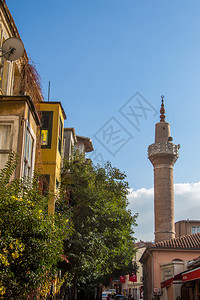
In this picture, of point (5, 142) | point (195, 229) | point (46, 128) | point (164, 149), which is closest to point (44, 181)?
point (46, 128)

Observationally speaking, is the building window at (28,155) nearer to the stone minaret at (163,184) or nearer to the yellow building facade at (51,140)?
the yellow building facade at (51,140)

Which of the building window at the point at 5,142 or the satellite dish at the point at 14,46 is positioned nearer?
the building window at the point at 5,142

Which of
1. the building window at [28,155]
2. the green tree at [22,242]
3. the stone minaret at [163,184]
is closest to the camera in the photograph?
the green tree at [22,242]

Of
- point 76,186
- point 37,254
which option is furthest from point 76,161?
point 37,254

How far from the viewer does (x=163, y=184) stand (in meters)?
47.4

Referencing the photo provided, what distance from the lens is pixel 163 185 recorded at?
155ft

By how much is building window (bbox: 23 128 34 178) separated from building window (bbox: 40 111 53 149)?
6.75 metres

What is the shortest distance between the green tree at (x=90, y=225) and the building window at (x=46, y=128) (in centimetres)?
300

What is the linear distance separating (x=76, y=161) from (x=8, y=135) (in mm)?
12544

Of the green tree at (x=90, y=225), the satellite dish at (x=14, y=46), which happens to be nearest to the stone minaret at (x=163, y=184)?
the green tree at (x=90, y=225)

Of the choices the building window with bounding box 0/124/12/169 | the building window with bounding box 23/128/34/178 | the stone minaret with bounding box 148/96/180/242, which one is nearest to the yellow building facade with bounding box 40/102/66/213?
the building window with bounding box 23/128/34/178

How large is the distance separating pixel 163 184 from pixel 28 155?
36.7m

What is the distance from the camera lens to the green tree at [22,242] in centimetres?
795

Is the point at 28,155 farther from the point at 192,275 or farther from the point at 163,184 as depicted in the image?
the point at 163,184
